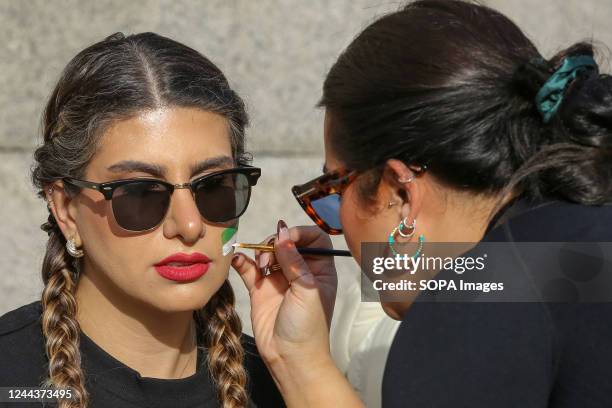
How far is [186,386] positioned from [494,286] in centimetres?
91

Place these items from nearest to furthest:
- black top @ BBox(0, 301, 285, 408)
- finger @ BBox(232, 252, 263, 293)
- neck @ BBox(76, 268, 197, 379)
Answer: black top @ BBox(0, 301, 285, 408) → neck @ BBox(76, 268, 197, 379) → finger @ BBox(232, 252, 263, 293)

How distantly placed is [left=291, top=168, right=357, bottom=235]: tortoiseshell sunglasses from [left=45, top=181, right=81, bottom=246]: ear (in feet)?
1.76

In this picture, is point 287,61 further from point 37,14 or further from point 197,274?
point 197,274

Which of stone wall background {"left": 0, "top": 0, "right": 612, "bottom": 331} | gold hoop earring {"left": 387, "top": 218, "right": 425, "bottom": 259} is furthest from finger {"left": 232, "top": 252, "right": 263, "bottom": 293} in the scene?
stone wall background {"left": 0, "top": 0, "right": 612, "bottom": 331}

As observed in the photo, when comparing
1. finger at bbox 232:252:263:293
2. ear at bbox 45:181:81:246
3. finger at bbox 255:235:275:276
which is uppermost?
ear at bbox 45:181:81:246

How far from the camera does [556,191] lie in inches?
65.6

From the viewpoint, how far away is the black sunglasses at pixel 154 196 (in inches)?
78.6

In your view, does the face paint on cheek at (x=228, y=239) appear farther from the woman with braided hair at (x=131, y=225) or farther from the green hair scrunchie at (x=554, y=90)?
the green hair scrunchie at (x=554, y=90)

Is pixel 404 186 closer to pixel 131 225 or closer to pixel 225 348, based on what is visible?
pixel 131 225

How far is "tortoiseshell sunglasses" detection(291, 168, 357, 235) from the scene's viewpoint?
1.92 meters

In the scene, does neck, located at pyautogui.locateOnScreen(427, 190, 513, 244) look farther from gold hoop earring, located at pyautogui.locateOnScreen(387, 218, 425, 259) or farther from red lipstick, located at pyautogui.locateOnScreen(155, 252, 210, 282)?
red lipstick, located at pyautogui.locateOnScreen(155, 252, 210, 282)

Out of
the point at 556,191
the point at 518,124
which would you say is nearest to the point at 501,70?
the point at 518,124

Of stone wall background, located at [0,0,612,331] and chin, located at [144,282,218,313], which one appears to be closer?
chin, located at [144,282,218,313]

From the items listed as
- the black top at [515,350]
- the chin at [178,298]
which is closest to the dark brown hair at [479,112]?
the black top at [515,350]
